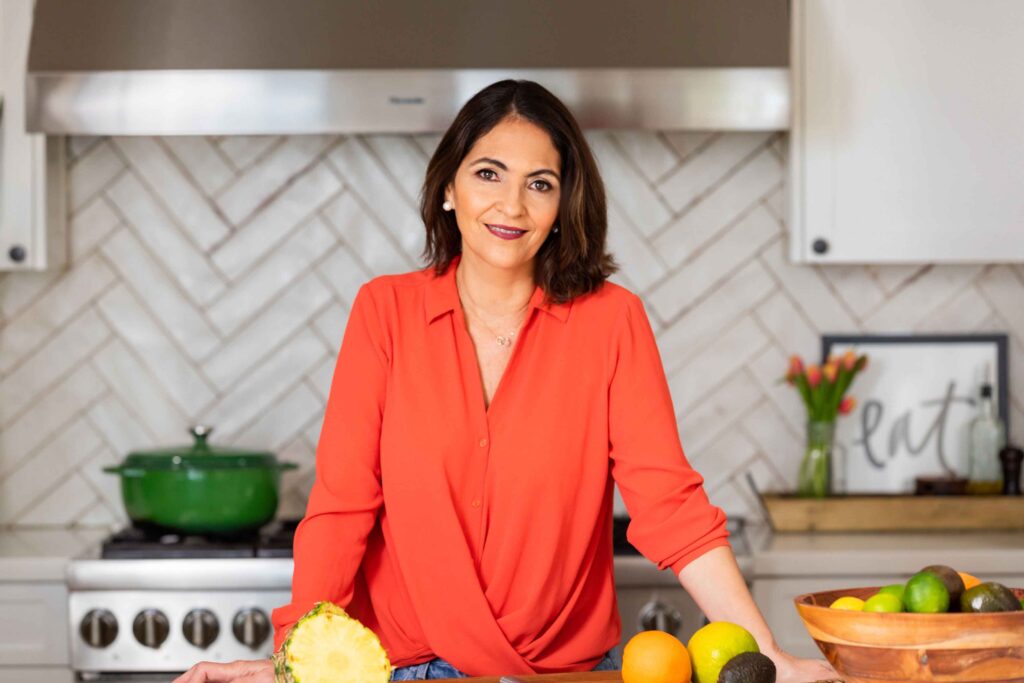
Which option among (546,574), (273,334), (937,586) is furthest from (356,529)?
(273,334)

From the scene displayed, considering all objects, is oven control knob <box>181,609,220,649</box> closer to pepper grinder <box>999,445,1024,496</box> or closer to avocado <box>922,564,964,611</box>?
avocado <box>922,564,964,611</box>

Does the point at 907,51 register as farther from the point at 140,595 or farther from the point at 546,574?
the point at 140,595

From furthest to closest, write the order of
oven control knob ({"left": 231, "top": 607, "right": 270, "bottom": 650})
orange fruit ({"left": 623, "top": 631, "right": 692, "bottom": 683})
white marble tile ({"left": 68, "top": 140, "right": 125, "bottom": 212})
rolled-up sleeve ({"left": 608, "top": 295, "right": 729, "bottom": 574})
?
white marble tile ({"left": 68, "top": 140, "right": 125, "bottom": 212}), oven control knob ({"left": 231, "top": 607, "right": 270, "bottom": 650}), rolled-up sleeve ({"left": 608, "top": 295, "right": 729, "bottom": 574}), orange fruit ({"left": 623, "top": 631, "right": 692, "bottom": 683})

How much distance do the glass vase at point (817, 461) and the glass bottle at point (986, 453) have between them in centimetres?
35

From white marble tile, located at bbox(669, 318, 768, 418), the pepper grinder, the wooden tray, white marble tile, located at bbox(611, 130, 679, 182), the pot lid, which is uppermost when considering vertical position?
white marble tile, located at bbox(611, 130, 679, 182)

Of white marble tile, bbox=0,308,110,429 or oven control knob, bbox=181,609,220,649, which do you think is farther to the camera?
white marble tile, bbox=0,308,110,429

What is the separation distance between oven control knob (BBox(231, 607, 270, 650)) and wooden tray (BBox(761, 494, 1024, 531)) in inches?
47.5

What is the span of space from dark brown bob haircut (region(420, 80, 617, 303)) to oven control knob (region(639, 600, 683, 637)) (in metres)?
0.93

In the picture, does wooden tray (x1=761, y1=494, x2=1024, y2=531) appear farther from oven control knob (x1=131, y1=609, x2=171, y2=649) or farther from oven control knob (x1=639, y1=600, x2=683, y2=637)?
oven control knob (x1=131, y1=609, x2=171, y2=649)

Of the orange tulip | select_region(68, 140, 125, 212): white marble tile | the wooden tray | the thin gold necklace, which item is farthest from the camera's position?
select_region(68, 140, 125, 212): white marble tile

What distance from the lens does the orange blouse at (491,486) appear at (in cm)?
168

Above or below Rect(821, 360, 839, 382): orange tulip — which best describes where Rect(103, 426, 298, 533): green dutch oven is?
below

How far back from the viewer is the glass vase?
9.53 ft

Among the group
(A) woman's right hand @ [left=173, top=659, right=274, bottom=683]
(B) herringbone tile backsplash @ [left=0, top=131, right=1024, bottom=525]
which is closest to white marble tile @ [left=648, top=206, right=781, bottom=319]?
(B) herringbone tile backsplash @ [left=0, top=131, right=1024, bottom=525]
